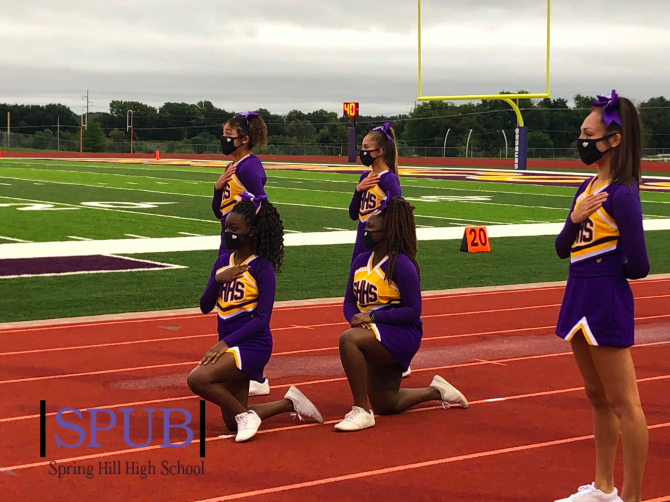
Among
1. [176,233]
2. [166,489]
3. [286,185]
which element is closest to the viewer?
[166,489]

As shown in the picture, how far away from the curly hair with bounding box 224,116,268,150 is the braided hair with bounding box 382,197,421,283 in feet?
4.54

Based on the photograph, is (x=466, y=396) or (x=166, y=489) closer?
(x=166, y=489)

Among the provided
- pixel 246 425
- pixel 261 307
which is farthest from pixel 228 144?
pixel 246 425

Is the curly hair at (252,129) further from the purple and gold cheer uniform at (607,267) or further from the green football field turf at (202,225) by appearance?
the green football field turf at (202,225)

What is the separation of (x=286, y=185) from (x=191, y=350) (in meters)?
29.3

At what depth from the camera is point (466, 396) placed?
7168 millimetres

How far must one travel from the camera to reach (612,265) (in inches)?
178

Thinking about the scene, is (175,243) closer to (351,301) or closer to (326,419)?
(351,301)

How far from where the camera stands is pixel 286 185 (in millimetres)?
37688

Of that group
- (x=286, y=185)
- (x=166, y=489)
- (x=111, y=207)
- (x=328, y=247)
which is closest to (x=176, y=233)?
(x=328, y=247)

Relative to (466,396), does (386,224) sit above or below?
above

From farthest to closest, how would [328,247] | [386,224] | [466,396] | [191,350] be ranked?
[328,247], [191,350], [466,396], [386,224]

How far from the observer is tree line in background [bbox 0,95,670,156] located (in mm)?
87569

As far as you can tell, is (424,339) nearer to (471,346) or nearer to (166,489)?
(471,346)
